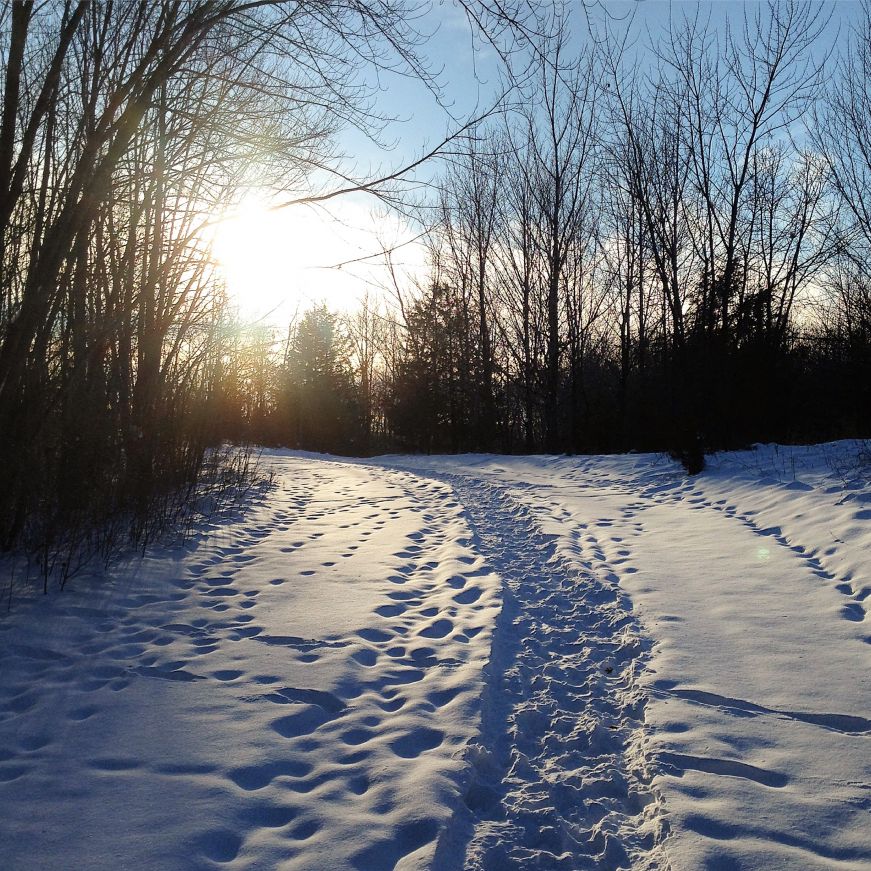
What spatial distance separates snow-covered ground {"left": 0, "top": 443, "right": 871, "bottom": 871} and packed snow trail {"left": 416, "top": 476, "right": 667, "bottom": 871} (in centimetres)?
1

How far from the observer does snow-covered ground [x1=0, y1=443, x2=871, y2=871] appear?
2316mm

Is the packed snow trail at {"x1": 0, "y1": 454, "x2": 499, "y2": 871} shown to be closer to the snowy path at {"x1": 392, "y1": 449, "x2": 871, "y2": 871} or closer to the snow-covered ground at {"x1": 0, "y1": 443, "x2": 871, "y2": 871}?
the snow-covered ground at {"x1": 0, "y1": 443, "x2": 871, "y2": 871}

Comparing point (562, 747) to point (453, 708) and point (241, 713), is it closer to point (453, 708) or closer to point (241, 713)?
point (453, 708)

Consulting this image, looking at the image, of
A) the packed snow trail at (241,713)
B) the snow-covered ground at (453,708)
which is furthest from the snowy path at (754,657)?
the packed snow trail at (241,713)

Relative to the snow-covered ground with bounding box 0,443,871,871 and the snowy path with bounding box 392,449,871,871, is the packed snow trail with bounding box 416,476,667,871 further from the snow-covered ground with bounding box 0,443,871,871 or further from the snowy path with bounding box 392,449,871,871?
the snowy path with bounding box 392,449,871,871

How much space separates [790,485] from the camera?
7930mm

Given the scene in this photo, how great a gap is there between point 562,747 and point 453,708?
0.61 meters

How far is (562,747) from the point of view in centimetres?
298

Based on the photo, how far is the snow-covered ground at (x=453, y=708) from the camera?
2.32 meters

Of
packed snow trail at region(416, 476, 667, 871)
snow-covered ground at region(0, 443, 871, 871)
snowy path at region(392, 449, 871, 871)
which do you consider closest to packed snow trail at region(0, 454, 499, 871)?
snow-covered ground at region(0, 443, 871, 871)

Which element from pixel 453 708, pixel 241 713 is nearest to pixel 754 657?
pixel 453 708

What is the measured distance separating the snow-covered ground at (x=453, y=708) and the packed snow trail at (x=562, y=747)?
1 cm

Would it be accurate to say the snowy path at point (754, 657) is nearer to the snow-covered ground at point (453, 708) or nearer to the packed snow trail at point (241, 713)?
the snow-covered ground at point (453, 708)

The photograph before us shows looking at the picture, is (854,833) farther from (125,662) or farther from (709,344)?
(709,344)
